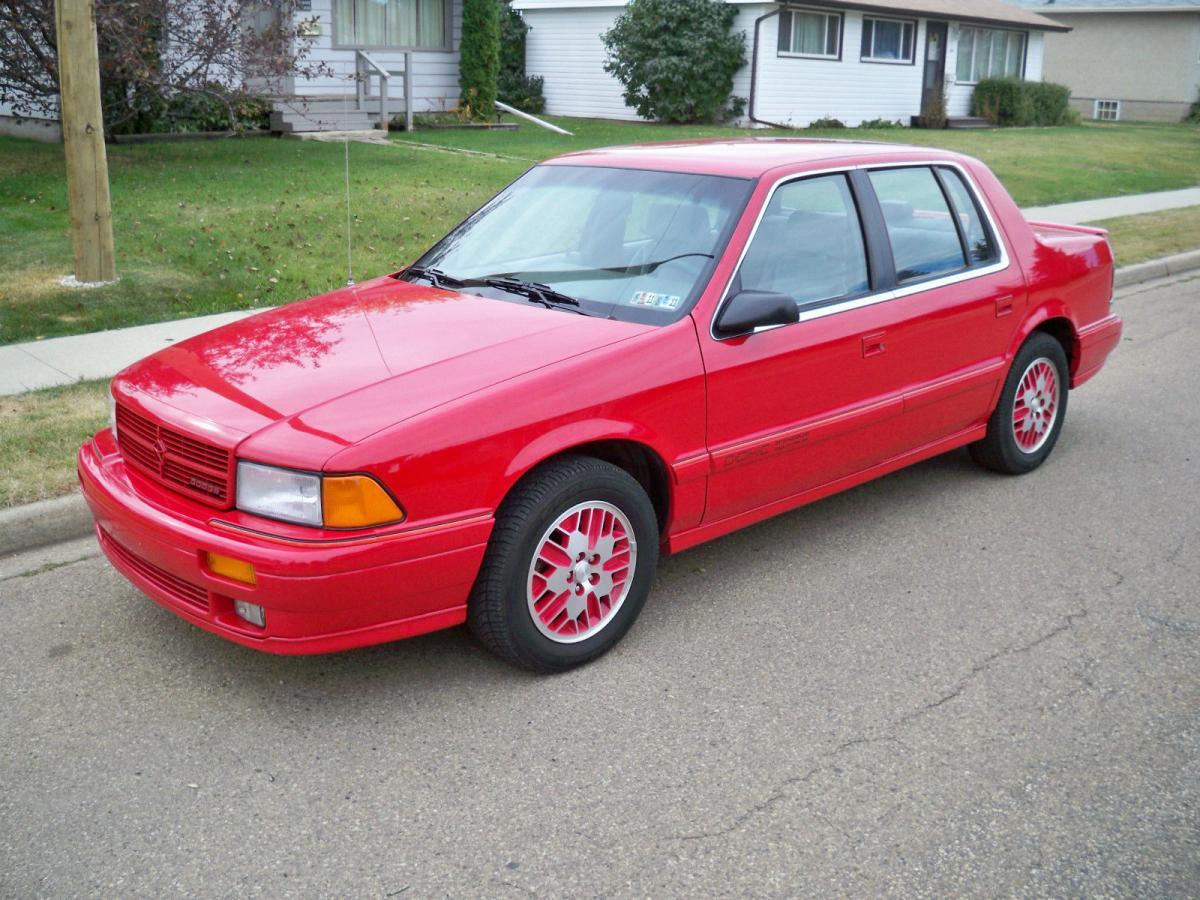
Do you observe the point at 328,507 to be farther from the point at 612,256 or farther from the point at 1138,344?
the point at 1138,344

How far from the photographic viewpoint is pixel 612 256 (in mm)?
4742

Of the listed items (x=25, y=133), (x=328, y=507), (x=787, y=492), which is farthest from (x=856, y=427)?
(x=25, y=133)

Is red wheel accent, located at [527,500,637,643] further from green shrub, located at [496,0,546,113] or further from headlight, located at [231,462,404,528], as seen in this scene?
green shrub, located at [496,0,546,113]

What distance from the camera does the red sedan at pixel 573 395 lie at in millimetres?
3643

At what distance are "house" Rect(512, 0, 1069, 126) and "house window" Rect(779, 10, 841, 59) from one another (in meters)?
0.02

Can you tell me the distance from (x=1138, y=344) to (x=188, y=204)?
8.97 meters

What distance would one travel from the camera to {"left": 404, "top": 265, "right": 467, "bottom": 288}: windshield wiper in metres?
4.97

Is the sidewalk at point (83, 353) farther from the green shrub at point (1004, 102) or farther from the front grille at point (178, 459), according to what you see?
the green shrub at point (1004, 102)

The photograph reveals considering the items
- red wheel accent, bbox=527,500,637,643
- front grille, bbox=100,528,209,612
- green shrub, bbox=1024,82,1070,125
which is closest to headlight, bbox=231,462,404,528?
front grille, bbox=100,528,209,612

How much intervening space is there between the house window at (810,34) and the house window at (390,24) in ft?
25.6

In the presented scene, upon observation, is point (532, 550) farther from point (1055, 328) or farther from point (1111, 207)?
point (1111, 207)

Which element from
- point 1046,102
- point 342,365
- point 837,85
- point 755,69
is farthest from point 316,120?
point 1046,102

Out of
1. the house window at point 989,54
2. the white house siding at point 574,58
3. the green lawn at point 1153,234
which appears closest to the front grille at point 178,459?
the green lawn at point 1153,234

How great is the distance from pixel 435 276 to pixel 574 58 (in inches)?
1033
